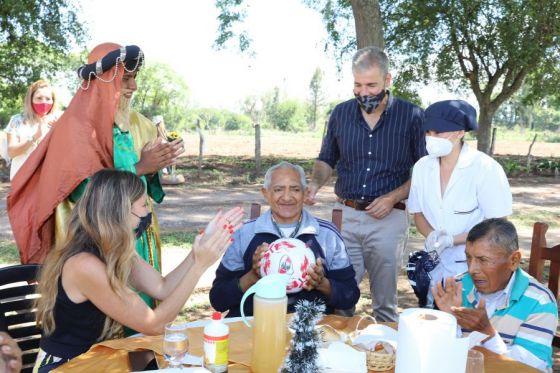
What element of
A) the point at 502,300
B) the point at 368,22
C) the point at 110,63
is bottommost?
the point at 502,300

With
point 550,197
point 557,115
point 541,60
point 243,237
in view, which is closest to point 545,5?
point 541,60

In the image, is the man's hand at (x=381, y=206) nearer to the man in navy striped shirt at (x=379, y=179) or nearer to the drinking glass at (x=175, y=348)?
the man in navy striped shirt at (x=379, y=179)

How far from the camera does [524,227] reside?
9359mm

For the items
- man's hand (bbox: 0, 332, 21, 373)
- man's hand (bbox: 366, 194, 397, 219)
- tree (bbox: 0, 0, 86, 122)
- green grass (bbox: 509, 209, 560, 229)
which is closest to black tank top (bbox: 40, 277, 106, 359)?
man's hand (bbox: 0, 332, 21, 373)

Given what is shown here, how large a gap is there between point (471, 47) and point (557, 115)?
6431 cm

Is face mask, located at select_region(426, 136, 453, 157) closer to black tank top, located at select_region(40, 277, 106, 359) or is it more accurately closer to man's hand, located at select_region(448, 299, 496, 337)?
man's hand, located at select_region(448, 299, 496, 337)

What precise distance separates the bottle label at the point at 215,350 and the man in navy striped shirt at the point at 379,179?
195cm

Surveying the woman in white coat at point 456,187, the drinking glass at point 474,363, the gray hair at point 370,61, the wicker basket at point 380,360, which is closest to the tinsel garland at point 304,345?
the wicker basket at point 380,360

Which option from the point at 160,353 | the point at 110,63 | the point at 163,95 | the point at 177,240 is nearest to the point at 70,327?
the point at 160,353

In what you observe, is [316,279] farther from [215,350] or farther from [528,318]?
[215,350]

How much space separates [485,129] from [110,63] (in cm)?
1366

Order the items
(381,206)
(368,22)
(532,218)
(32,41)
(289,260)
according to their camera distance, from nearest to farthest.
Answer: (289,260), (381,206), (368,22), (532,218), (32,41)

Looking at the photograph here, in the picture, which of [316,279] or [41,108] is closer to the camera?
[316,279]

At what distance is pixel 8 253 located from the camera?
22.2 ft
